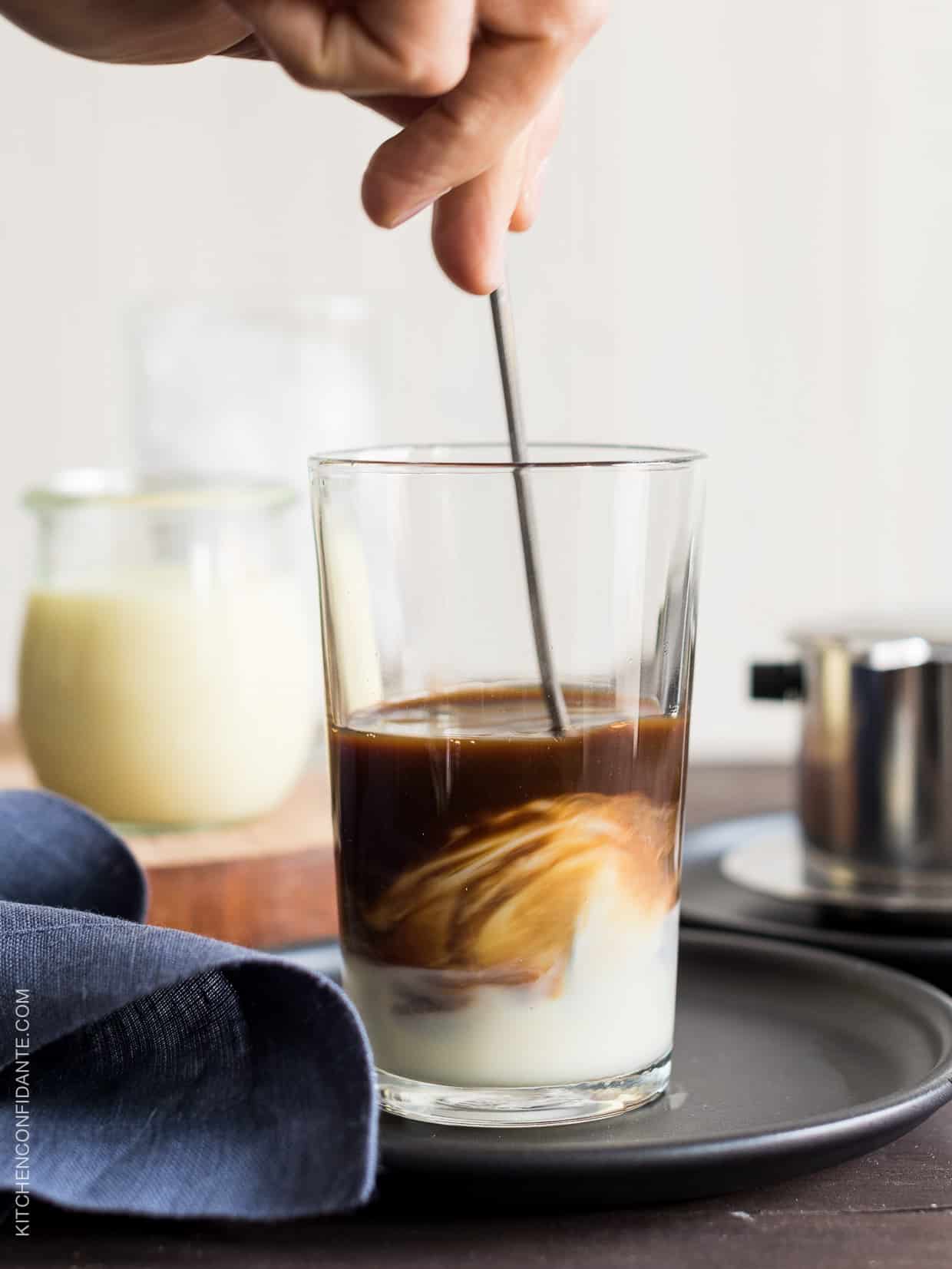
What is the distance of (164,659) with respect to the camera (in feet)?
2.95

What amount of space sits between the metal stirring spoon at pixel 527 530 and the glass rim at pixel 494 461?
13 millimetres

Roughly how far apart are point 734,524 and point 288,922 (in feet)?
3.77

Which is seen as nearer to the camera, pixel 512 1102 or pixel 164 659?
pixel 512 1102

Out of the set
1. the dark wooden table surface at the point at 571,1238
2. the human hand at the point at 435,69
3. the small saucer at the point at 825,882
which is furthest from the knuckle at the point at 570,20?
the small saucer at the point at 825,882

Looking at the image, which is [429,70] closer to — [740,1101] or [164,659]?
[740,1101]

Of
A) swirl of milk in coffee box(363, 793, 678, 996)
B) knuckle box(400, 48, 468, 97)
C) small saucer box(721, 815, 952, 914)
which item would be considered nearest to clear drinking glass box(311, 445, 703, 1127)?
swirl of milk in coffee box(363, 793, 678, 996)

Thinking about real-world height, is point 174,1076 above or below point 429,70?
below

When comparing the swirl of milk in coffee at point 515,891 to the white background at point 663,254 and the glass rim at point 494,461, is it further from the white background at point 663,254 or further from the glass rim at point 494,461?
the white background at point 663,254

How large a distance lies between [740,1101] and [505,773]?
0.46 feet

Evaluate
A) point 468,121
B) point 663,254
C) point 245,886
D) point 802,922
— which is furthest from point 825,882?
point 663,254

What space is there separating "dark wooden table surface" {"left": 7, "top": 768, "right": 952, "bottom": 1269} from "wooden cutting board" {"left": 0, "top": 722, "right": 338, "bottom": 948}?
35cm

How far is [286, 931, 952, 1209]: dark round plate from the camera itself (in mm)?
432

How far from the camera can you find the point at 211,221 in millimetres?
1859

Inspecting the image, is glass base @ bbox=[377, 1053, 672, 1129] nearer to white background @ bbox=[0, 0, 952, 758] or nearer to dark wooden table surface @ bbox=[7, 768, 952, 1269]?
dark wooden table surface @ bbox=[7, 768, 952, 1269]
